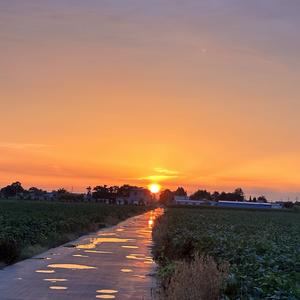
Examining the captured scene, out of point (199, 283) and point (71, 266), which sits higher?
point (199, 283)

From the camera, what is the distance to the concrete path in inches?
524

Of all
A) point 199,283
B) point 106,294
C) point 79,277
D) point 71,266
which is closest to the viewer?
point 199,283

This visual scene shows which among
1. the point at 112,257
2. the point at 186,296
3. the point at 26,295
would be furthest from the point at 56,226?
the point at 186,296

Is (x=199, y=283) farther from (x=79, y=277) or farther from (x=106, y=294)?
(x=79, y=277)

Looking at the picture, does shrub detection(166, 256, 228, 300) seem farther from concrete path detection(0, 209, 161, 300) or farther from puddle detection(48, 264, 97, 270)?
puddle detection(48, 264, 97, 270)

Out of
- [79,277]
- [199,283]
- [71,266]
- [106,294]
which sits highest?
[199,283]

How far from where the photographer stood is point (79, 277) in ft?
52.5

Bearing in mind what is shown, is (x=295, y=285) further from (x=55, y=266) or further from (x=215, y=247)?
(x=55, y=266)

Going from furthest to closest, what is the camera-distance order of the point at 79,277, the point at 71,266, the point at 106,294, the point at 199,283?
the point at 71,266, the point at 79,277, the point at 106,294, the point at 199,283

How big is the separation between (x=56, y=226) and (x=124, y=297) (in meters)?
22.9

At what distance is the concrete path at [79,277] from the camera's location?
13.3m

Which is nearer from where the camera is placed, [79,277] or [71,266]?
[79,277]

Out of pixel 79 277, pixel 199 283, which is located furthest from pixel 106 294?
pixel 199 283

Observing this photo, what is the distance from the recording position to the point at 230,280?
9.89 metres
